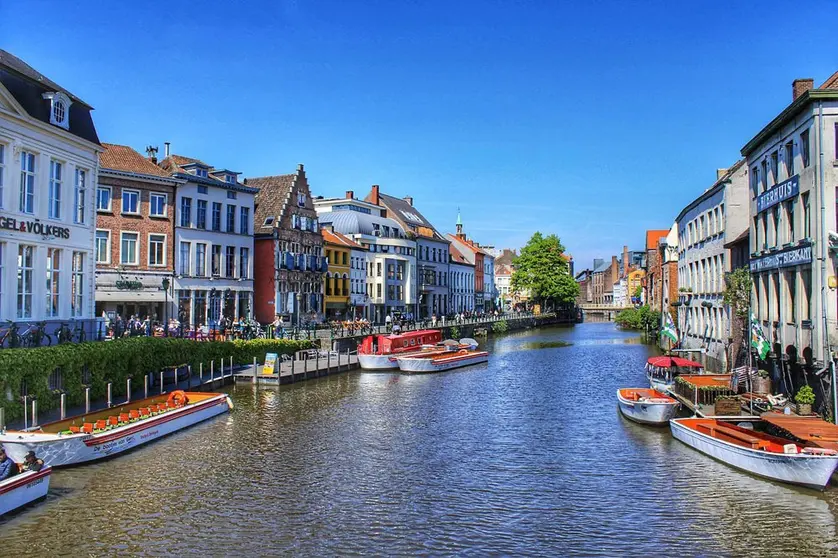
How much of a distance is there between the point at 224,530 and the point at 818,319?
18.9 metres

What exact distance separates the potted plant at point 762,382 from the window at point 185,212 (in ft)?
115

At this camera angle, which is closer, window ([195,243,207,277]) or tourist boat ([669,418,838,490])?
tourist boat ([669,418,838,490])

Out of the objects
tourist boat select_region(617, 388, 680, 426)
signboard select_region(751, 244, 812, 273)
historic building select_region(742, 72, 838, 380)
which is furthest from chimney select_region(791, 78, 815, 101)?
tourist boat select_region(617, 388, 680, 426)

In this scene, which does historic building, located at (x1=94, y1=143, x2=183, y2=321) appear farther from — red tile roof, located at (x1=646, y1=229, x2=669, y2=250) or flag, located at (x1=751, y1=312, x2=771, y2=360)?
red tile roof, located at (x1=646, y1=229, x2=669, y2=250)

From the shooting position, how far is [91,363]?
24.8 m

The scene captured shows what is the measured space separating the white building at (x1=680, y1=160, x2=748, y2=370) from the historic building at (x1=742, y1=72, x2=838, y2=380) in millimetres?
9040

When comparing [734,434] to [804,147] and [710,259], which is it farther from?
[710,259]

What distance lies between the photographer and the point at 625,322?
4058 inches

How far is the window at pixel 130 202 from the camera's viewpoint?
42969 mm

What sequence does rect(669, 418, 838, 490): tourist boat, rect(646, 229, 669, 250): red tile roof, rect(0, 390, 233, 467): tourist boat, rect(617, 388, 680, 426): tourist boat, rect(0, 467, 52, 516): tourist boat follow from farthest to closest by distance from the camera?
rect(646, 229, 669, 250): red tile roof, rect(617, 388, 680, 426): tourist boat, rect(0, 390, 233, 467): tourist boat, rect(669, 418, 838, 490): tourist boat, rect(0, 467, 52, 516): tourist boat

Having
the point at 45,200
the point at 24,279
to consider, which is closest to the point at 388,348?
the point at 45,200

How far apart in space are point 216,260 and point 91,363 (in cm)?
2446

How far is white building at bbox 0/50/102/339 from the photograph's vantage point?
24281mm

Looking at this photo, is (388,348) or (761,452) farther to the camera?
(388,348)
